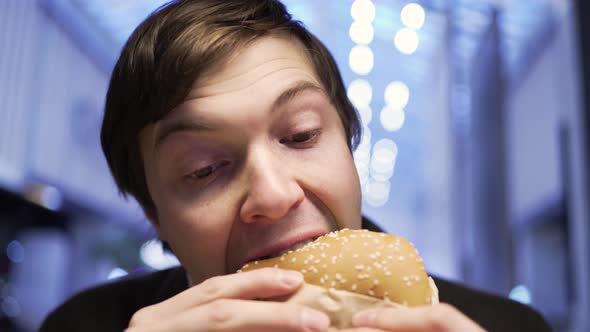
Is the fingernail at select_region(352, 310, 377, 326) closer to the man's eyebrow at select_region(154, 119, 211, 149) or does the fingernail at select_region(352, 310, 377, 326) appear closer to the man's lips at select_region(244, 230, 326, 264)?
the man's lips at select_region(244, 230, 326, 264)

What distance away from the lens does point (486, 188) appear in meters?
6.40

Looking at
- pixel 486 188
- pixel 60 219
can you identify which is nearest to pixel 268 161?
pixel 486 188

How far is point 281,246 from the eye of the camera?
1.20 metres

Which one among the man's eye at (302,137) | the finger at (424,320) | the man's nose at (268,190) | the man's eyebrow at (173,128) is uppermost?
the man's eyebrow at (173,128)

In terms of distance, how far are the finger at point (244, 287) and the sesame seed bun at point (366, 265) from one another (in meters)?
0.08

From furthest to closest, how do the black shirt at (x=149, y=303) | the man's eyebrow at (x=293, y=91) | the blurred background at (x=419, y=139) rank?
the blurred background at (x=419, y=139) → the black shirt at (x=149, y=303) → the man's eyebrow at (x=293, y=91)

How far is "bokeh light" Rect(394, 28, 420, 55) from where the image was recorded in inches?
389

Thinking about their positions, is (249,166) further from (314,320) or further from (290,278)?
(314,320)

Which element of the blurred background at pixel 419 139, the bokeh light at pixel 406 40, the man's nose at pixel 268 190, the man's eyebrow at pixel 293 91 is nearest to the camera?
the man's nose at pixel 268 190

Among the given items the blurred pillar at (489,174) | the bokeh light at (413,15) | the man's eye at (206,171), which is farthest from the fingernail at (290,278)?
the bokeh light at (413,15)

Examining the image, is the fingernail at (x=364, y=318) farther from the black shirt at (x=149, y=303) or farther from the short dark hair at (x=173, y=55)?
the black shirt at (x=149, y=303)

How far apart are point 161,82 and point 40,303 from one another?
9.84 m

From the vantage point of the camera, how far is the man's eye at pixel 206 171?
1.25 meters

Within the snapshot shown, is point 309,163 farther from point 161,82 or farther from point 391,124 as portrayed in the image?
point 391,124
